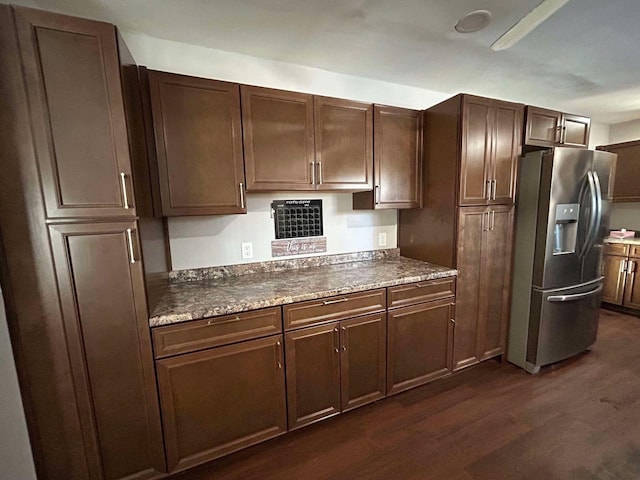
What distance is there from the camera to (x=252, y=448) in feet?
5.33

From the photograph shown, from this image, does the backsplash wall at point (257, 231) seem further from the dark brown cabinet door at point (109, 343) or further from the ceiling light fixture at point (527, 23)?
the ceiling light fixture at point (527, 23)

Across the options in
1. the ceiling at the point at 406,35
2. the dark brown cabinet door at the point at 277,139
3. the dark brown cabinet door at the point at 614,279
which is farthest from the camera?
the dark brown cabinet door at the point at 614,279

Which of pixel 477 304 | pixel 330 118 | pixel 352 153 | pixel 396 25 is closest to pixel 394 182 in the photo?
pixel 352 153

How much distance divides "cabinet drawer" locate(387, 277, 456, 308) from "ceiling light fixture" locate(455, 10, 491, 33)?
1.62 metres

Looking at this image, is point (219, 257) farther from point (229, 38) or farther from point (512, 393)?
point (512, 393)

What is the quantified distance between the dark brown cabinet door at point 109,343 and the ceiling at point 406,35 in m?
1.25

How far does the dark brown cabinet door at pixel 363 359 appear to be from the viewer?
5.72 ft

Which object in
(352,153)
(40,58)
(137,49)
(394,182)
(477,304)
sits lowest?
(477,304)

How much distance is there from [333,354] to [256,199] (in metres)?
1.22

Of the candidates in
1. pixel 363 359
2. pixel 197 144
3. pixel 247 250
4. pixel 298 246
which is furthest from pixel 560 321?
pixel 197 144

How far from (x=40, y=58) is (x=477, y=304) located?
2.89m

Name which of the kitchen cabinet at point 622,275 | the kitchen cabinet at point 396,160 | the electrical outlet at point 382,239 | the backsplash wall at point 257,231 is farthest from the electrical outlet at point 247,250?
the kitchen cabinet at point 622,275

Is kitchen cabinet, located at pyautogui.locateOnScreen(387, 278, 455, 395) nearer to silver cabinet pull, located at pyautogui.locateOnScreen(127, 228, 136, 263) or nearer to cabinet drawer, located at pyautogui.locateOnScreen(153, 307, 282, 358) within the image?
cabinet drawer, located at pyautogui.locateOnScreen(153, 307, 282, 358)

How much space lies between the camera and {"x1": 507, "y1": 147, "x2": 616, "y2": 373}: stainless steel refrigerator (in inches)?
81.7
